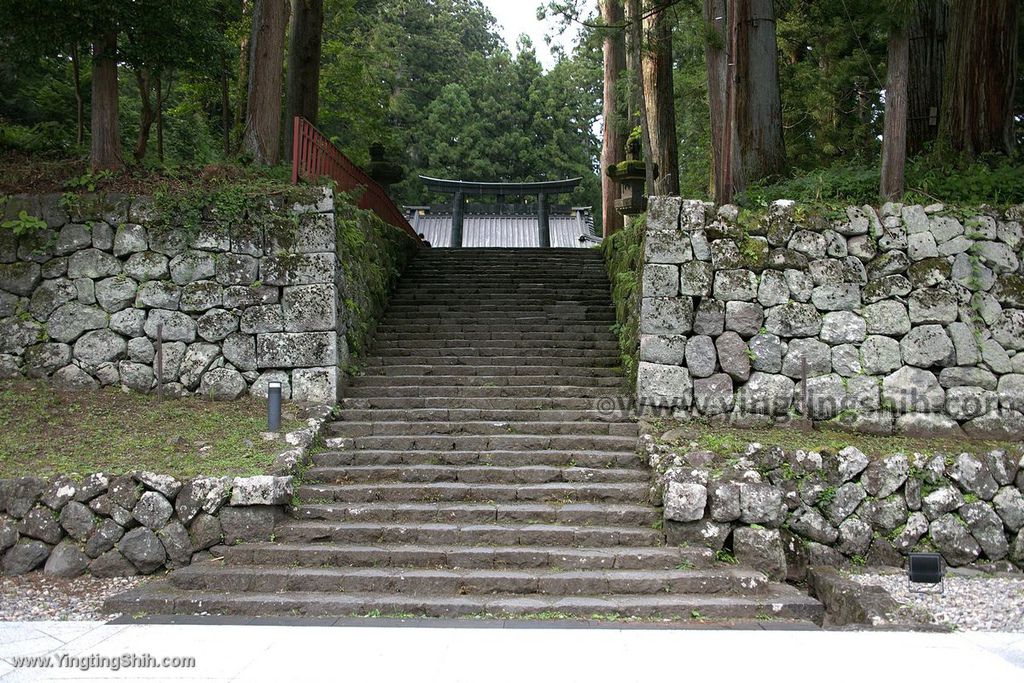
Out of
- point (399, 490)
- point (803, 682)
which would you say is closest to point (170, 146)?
point (399, 490)

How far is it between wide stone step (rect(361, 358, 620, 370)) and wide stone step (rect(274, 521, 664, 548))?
10.8 feet

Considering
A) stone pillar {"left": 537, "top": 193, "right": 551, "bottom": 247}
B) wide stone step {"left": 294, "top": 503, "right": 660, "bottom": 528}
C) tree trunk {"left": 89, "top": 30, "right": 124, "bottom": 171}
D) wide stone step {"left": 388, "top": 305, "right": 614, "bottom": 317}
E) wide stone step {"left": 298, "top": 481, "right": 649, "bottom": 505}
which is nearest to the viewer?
wide stone step {"left": 294, "top": 503, "right": 660, "bottom": 528}

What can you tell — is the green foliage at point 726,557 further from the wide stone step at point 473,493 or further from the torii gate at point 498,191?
the torii gate at point 498,191

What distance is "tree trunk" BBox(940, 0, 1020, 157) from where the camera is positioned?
954cm

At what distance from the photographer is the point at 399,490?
715cm

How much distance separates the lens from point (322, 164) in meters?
9.70

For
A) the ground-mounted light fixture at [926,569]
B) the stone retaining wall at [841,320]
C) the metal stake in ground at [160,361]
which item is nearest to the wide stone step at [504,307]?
the stone retaining wall at [841,320]

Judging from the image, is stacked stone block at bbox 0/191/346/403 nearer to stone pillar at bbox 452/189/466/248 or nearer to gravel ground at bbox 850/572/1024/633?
gravel ground at bbox 850/572/1024/633

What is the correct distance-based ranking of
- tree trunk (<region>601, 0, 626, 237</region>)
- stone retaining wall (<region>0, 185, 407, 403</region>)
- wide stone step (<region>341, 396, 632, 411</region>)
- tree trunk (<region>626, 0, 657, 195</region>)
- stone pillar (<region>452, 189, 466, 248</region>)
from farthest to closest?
stone pillar (<region>452, 189, 466, 248</region>) → tree trunk (<region>601, 0, 626, 237</region>) → tree trunk (<region>626, 0, 657, 195</region>) → wide stone step (<region>341, 396, 632, 411</region>) → stone retaining wall (<region>0, 185, 407, 403</region>)

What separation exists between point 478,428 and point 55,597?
3.89 meters

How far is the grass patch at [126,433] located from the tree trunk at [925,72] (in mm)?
8733

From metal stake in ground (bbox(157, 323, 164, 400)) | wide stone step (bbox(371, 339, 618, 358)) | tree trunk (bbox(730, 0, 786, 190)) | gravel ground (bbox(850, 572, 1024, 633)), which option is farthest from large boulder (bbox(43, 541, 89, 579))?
tree trunk (bbox(730, 0, 786, 190))

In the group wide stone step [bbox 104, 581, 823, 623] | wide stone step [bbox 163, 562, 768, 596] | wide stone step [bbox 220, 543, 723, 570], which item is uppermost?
wide stone step [bbox 220, 543, 723, 570]

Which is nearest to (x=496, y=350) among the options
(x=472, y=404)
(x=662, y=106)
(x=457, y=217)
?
(x=472, y=404)
